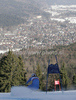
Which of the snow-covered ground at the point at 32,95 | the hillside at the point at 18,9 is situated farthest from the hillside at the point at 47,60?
the hillside at the point at 18,9

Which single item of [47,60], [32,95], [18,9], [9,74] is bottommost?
[32,95]

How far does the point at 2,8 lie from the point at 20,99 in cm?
5390

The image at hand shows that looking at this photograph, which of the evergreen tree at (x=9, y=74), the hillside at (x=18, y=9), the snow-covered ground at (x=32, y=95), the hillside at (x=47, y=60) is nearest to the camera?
the snow-covered ground at (x=32, y=95)

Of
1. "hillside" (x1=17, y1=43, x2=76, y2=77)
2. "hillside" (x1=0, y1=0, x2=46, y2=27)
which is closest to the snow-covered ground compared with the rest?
"hillside" (x1=17, y1=43, x2=76, y2=77)

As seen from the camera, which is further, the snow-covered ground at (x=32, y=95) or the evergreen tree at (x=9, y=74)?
the evergreen tree at (x=9, y=74)

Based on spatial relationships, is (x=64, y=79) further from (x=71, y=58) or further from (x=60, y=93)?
(x=71, y=58)

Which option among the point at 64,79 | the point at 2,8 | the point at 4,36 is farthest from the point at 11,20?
the point at 64,79

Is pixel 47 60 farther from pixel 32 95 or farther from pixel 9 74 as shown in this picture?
pixel 32 95

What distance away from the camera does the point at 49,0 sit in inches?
2908

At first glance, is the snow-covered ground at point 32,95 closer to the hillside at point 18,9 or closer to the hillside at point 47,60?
the hillside at point 47,60

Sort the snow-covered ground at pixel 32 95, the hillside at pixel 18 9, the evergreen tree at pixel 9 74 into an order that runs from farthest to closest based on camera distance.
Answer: the hillside at pixel 18 9 → the evergreen tree at pixel 9 74 → the snow-covered ground at pixel 32 95

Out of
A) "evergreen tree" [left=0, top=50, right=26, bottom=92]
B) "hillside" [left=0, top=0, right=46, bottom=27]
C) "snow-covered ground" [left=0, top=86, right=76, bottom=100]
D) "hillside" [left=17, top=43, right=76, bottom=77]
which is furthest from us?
"hillside" [left=0, top=0, right=46, bottom=27]

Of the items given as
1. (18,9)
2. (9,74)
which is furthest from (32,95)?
(18,9)

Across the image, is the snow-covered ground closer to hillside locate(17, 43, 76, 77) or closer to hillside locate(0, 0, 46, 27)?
hillside locate(17, 43, 76, 77)
